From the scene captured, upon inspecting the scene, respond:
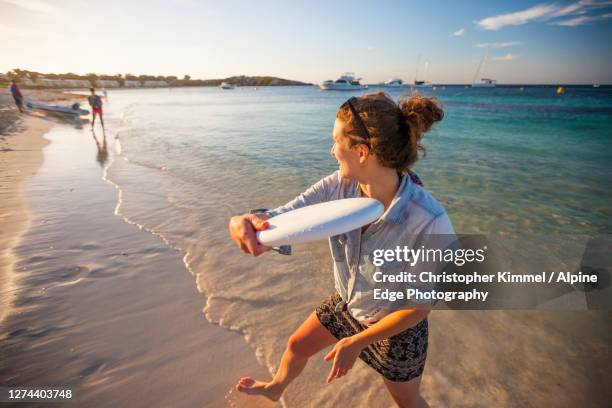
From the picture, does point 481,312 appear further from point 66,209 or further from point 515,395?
point 66,209

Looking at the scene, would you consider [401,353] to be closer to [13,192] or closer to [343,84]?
[13,192]

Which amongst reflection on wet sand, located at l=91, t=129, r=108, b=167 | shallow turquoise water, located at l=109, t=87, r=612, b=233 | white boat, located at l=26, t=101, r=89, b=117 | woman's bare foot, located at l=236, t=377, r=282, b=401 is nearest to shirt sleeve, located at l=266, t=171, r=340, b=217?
woman's bare foot, located at l=236, t=377, r=282, b=401

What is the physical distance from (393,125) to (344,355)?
49.6 inches

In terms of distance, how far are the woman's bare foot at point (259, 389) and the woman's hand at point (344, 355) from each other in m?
1.12

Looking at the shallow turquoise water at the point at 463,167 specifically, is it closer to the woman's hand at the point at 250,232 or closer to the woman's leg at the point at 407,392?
the woman's hand at the point at 250,232

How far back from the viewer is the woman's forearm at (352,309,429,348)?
152 centimetres

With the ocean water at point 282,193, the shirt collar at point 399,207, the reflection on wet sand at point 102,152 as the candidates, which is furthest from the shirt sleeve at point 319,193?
the reflection on wet sand at point 102,152

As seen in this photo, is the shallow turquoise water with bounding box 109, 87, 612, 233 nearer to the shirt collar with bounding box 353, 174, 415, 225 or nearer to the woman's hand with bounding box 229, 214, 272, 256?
the shirt collar with bounding box 353, 174, 415, 225

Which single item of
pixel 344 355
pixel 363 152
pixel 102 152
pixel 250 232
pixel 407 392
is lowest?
pixel 102 152

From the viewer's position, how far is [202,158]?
1188 cm

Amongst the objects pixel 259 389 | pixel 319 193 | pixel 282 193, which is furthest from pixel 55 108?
pixel 319 193

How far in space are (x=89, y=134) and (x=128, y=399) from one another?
18.8 metres

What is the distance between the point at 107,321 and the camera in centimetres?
336

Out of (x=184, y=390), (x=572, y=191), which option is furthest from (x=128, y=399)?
(x=572, y=191)
